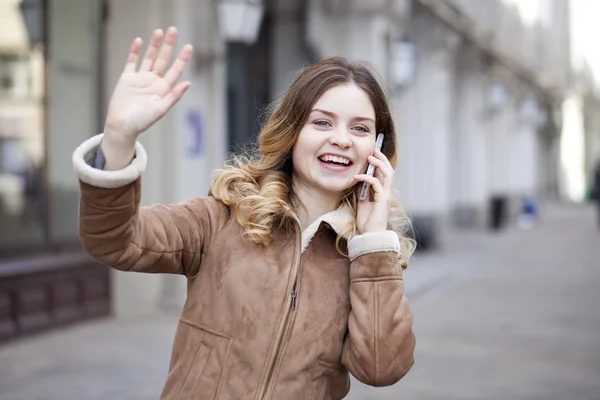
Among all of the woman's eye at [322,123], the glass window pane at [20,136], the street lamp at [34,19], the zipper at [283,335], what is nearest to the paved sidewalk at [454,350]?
the glass window pane at [20,136]

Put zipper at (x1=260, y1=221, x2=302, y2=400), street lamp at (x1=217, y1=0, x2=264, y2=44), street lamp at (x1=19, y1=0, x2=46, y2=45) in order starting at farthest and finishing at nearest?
street lamp at (x1=217, y1=0, x2=264, y2=44) → street lamp at (x1=19, y1=0, x2=46, y2=45) → zipper at (x1=260, y1=221, x2=302, y2=400)

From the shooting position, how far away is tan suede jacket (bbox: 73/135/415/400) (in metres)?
2.32

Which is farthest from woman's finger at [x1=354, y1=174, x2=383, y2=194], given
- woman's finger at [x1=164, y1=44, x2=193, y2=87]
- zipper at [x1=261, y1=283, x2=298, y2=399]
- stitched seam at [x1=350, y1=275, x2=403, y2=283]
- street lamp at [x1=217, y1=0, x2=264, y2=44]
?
street lamp at [x1=217, y1=0, x2=264, y2=44]

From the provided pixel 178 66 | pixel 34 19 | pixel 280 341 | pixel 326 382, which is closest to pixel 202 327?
pixel 280 341

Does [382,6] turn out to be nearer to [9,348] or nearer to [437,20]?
[437,20]

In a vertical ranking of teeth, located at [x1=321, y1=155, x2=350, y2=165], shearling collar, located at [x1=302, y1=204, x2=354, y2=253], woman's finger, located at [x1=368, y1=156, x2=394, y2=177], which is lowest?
shearling collar, located at [x1=302, y1=204, x2=354, y2=253]

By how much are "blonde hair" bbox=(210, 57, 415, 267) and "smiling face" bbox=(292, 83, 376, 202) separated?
31 mm

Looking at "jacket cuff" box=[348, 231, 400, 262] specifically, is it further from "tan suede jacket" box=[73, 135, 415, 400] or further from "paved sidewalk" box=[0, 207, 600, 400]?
"paved sidewalk" box=[0, 207, 600, 400]

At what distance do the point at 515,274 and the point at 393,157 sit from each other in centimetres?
1249

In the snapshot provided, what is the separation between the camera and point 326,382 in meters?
2.41

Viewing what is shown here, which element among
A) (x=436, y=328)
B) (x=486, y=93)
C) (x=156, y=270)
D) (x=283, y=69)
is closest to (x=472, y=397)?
(x=436, y=328)

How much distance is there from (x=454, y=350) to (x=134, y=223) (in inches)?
258

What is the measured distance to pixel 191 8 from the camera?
33.3ft

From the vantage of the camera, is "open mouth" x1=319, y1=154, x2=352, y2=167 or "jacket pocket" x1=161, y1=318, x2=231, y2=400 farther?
"open mouth" x1=319, y1=154, x2=352, y2=167
